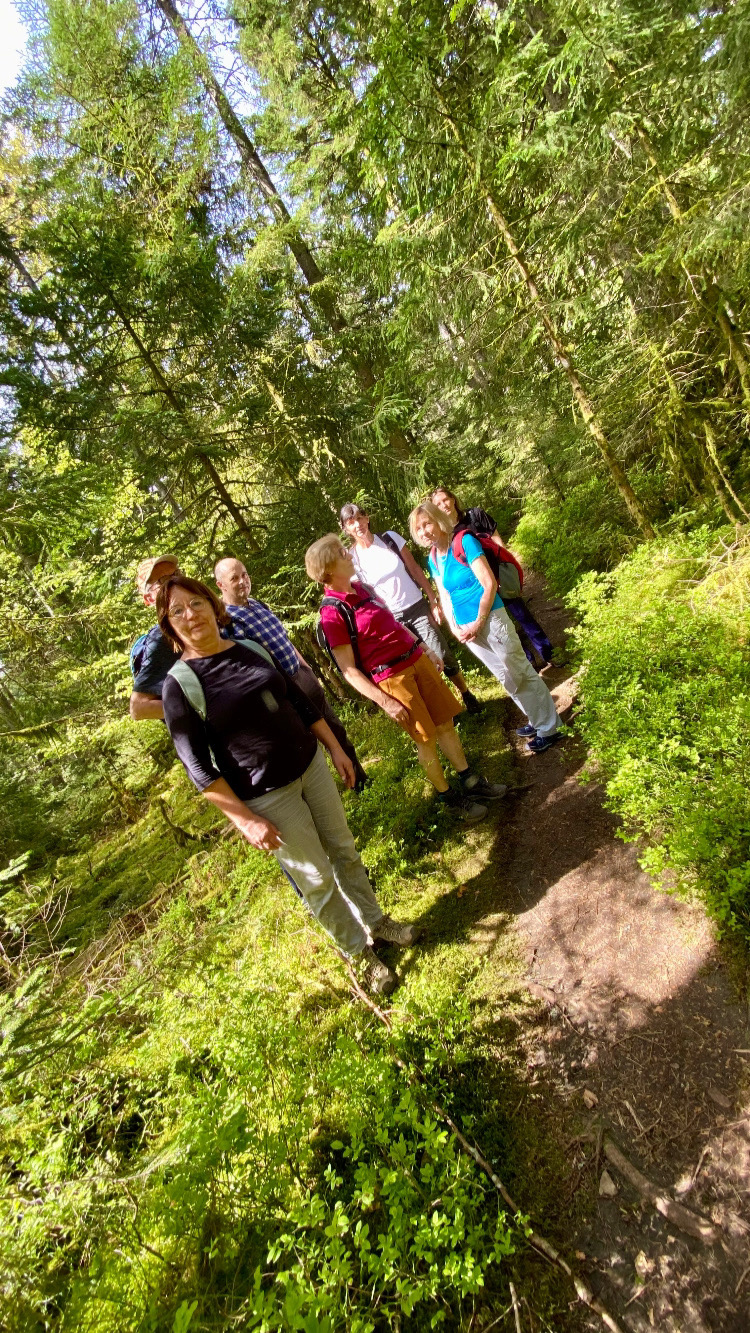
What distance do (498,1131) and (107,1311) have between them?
5.42 ft

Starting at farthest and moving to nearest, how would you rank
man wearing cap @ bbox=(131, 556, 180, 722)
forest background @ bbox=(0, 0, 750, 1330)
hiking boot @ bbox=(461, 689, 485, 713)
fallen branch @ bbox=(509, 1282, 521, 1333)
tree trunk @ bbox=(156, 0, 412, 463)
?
tree trunk @ bbox=(156, 0, 412, 463), hiking boot @ bbox=(461, 689, 485, 713), man wearing cap @ bbox=(131, 556, 180, 722), forest background @ bbox=(0, 0, 750, 1330), fallen branch @ bbox=(509, 1282, 521, 1333)

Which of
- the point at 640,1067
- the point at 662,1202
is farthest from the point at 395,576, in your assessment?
the point at 662,1202

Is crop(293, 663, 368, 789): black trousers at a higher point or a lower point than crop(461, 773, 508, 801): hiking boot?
higher

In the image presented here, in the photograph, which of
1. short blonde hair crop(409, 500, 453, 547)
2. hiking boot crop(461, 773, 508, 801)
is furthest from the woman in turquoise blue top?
hiking boot crop(461, 773, 508, 801)

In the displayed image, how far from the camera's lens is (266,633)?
154 inches

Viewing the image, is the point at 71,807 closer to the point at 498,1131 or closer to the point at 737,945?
the point at 498,1131

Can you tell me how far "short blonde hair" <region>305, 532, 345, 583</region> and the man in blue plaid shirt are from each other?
0.46m

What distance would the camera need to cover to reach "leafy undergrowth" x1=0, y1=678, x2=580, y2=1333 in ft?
6.49

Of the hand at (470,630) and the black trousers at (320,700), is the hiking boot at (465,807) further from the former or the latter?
the hand at (470,630)

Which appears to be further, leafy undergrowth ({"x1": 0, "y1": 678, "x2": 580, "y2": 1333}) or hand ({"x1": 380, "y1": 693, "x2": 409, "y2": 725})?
hand ({"x1": 380, "y1": 693, "x2": 409, "y2": 725})

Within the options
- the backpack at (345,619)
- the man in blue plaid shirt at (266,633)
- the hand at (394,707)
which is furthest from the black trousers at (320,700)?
the hand at (394,707)

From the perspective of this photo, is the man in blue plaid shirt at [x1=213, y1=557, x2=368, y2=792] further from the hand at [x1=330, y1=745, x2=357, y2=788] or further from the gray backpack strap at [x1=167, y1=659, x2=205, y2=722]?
the gray backpack strap at [x1=167, y1=659, x2=205, y2=722]

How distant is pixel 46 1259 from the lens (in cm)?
220

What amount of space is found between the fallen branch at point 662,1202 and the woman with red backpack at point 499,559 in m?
3.79
